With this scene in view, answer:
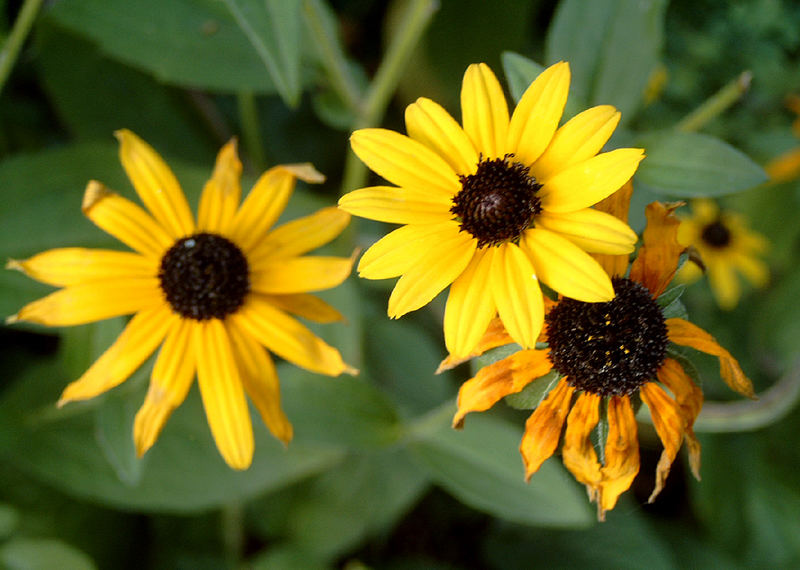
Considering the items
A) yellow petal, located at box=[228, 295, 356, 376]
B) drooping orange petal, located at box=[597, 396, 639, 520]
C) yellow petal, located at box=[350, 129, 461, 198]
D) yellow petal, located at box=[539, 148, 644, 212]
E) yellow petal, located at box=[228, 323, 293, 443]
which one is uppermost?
yellow petal, located at box=[539, 148, 644, 212]

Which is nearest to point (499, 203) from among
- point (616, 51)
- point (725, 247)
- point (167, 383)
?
point (167, 383)

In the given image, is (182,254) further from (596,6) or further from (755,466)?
(755,466)

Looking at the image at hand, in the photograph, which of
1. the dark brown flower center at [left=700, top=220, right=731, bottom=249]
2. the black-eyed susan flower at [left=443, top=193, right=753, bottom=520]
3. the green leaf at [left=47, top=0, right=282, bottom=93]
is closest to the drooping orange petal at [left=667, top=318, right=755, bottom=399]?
the black-eyed susan flower at [left=443, top=193, right=753, bottom=520]

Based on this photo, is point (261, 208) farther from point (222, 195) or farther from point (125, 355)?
point (125, 355)

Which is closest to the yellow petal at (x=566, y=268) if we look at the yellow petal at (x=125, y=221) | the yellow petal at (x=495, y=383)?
the yellow petal at (x=495, y=383)

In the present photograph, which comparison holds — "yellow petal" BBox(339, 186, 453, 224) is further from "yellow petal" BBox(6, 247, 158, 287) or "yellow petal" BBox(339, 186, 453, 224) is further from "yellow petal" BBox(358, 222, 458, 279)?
"yellow petal" BBox(6, 247, 158, 287)

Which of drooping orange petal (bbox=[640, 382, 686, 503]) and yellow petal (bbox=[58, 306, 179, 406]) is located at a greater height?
drooping orange petal (bbox=[640, 382, 686, 503])
